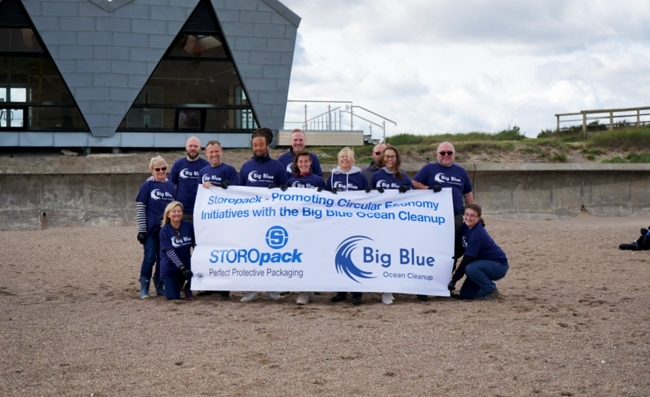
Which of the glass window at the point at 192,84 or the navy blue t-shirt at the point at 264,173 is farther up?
the glass window at the point at 192,84

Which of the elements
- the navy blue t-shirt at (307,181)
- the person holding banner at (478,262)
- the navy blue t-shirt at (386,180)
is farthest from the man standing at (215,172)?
the person holding banner at (478,262)

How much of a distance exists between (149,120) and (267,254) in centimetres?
1625

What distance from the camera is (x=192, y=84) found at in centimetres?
2306

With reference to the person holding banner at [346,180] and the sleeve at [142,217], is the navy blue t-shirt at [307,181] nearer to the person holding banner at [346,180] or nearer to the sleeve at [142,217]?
the person holding banner at [346,180]

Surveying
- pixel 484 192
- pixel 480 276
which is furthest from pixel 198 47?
pixel 480 276

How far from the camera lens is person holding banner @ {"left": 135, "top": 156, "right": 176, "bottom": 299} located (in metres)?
8.41

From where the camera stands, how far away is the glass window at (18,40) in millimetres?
21938

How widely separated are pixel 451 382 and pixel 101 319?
391 cm

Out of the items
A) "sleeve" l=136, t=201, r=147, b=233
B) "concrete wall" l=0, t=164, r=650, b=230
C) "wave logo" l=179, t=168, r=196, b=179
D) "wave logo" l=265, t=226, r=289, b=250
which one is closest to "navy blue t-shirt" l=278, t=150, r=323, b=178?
"wave logo" l=265, t=226, r=289, b=250

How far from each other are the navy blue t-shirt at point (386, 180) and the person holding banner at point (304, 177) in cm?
67

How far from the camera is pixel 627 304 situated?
7383 mm

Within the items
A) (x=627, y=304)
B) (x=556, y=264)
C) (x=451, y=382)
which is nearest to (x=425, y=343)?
(x=451, y=382)

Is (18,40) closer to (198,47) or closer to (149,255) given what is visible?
(198,47)

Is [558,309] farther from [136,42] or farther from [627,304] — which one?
[136,42]
